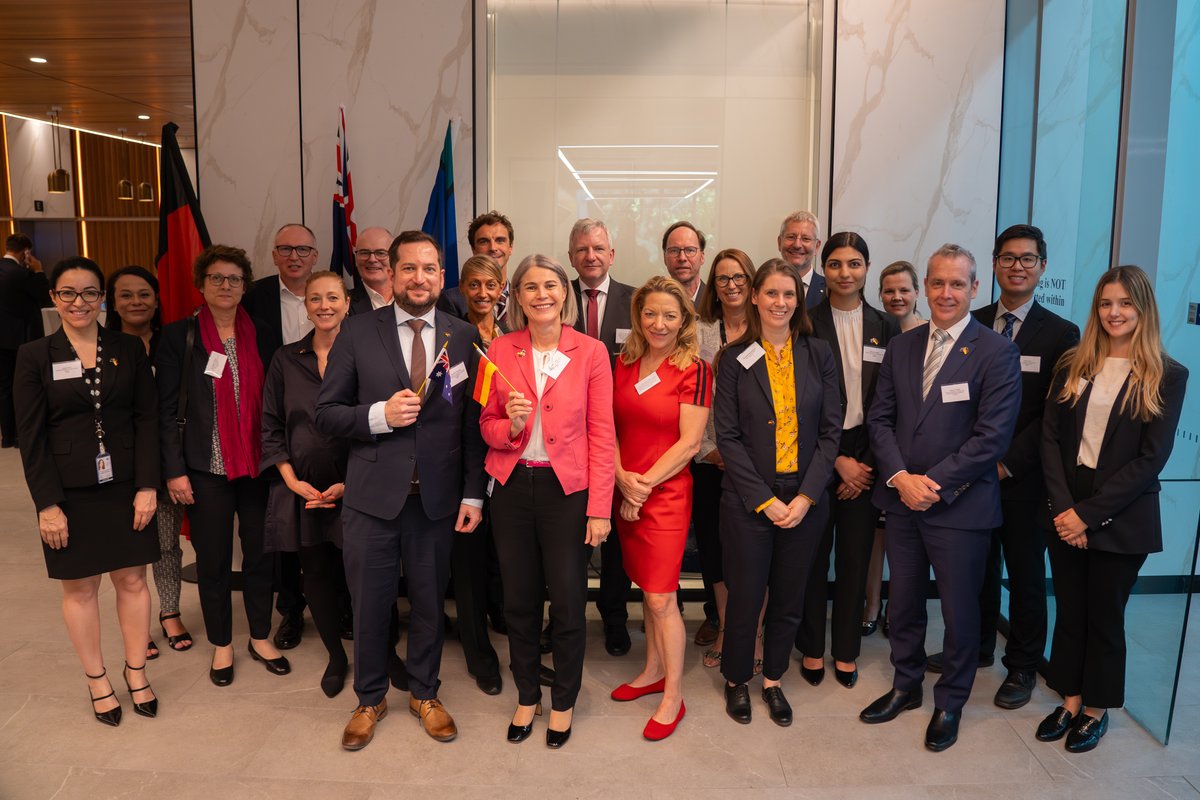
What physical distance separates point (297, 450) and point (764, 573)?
76.0 inches

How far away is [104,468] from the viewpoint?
3.22 m

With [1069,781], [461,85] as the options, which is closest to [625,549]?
[1069,781]

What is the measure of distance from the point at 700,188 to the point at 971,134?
150 cm

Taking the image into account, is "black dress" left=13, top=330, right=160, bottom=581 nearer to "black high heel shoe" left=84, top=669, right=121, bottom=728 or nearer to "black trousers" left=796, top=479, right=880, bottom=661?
"black high heel shoe" left=84, top=669, right=121, bottom=728

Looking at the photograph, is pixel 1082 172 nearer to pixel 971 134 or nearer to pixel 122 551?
pixel 971 134

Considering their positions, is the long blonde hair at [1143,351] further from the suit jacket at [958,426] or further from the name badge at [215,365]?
the name badge at [215,365]

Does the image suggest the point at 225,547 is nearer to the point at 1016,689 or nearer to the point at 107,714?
the point at 107,714

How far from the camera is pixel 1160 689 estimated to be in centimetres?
327

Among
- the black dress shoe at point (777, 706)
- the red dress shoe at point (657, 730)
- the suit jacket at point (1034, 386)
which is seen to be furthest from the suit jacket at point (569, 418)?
the suit jacket at point (1034, 386)

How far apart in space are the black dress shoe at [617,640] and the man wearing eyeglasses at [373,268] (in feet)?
6.27

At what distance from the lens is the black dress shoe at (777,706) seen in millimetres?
3418

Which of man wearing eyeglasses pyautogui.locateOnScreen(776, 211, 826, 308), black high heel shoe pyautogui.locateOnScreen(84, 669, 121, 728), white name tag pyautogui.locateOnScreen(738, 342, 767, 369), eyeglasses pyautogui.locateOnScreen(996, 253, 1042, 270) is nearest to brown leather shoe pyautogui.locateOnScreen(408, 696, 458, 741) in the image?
black high heel shoe pyautogui.locateOnScreen(84, 669, 121, 728)

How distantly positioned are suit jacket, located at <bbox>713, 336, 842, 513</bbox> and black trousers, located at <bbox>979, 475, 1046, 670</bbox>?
0.93 m

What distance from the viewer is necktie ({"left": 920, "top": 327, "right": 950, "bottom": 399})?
3.29 m
